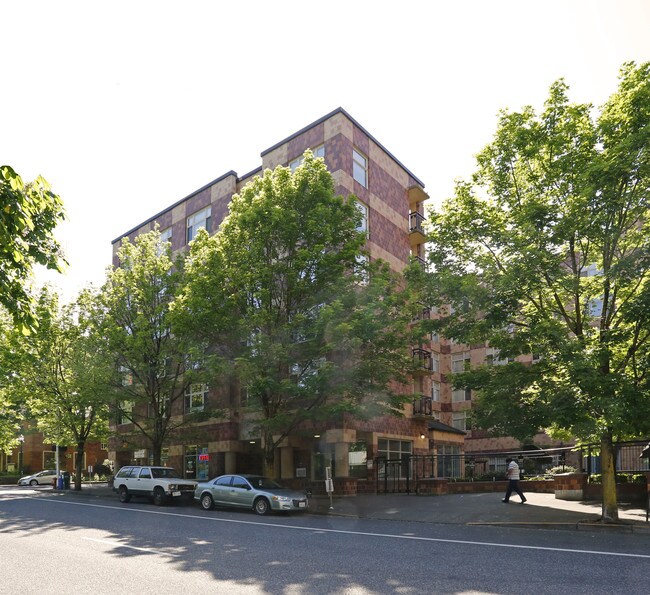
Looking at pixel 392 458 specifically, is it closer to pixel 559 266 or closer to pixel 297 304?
pixel 297 304

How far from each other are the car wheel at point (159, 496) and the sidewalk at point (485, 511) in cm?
613

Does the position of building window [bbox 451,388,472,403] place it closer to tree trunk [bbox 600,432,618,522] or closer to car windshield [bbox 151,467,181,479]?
car windshield [bbox 151,467,181,479]

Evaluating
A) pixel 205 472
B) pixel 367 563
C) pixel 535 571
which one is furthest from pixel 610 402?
pixel 205 472

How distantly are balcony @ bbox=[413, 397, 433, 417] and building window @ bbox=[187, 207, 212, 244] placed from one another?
16633 mm

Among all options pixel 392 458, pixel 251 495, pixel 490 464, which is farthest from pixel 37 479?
pixel 251 495

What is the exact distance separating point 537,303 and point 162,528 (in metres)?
12.0

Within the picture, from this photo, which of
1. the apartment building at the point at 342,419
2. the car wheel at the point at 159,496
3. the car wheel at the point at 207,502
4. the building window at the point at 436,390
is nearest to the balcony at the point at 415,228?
the apartment building at the point at 342,419

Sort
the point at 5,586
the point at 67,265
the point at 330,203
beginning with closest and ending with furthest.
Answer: the point at 67,265, the point at 5,586, the point at 330,203

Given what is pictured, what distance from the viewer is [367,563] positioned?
1026 cm

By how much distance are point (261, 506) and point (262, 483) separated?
106cm

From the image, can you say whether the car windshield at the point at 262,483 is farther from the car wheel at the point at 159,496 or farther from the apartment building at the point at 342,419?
the car wheel at the point at 159,496

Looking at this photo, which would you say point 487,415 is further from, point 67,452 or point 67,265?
point 67,452

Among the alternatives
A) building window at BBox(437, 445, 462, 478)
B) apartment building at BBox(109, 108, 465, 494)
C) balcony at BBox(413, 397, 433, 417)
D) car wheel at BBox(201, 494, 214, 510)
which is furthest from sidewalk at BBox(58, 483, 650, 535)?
building window at BBox(437, 445, 462, 478)

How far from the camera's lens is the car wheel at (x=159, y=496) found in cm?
2478
